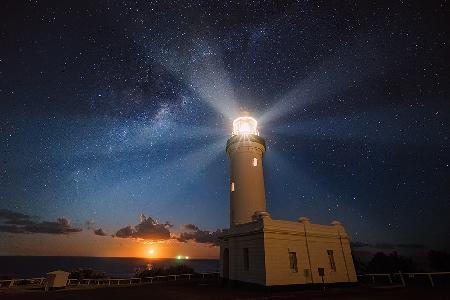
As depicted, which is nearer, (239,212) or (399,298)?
(399,298)

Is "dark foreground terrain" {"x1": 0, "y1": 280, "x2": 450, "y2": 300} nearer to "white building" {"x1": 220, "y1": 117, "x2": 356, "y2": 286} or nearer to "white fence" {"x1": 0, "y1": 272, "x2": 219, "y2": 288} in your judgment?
"white building" {"x1": 220, "y1": 117, "x2": 356, "y2": 286}

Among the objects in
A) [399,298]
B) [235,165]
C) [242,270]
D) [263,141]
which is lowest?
[399,298]

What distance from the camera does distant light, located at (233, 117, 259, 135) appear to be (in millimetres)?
25625

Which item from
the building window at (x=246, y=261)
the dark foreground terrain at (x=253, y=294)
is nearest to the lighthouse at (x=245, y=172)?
the building window at (x=246, y=261)

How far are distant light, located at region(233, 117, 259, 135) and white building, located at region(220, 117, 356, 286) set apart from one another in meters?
0.49

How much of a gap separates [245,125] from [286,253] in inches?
494

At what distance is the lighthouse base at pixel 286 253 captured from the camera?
56.1 feet

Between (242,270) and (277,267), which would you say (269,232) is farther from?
(242,270)

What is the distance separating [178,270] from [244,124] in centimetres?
2069

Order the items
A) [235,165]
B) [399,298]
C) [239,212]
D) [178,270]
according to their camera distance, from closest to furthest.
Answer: [399,298], [239,212], [235,165], [178,270]

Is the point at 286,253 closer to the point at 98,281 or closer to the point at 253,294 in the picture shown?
the point at 253,294

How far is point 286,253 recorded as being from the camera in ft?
58.2

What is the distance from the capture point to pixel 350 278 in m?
19.9

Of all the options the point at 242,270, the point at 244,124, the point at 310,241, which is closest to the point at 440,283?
the point at 310,241
